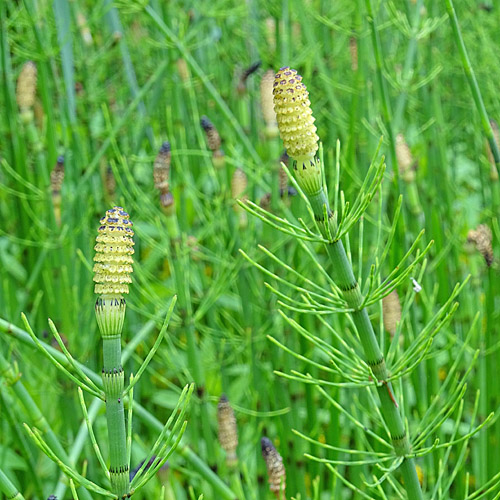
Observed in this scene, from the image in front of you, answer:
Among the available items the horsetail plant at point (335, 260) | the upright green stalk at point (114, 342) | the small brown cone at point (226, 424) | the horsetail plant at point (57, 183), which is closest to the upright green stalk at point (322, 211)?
the horsetail plant at point (335, 260)

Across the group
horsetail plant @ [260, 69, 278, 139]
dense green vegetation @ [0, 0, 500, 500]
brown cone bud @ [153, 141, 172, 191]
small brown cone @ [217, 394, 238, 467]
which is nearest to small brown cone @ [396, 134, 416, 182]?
dense green vegetation @ [0, 0, 500, 500]

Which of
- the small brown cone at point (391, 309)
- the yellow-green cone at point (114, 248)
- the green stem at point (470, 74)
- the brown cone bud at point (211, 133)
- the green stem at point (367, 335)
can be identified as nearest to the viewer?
the yellow-green cone at point (114, 248)

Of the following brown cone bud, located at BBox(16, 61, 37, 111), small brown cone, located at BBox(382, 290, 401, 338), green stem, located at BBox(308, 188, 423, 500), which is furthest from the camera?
brown cone bud, located at BBox(16, 61, 37, 111)

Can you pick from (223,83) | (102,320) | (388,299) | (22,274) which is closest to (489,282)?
(388,299)

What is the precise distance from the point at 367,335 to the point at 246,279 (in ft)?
2.15

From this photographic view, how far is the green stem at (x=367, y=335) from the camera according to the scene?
2.16ft

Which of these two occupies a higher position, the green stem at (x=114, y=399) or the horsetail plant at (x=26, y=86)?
the horsetail plant at (x=26, y=86)

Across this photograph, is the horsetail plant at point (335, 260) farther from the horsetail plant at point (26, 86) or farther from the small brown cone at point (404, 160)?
the horsetail plant at point (26, 86)

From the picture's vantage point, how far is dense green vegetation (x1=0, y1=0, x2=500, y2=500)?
101 cm

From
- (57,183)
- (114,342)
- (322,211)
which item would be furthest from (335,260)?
(57,183)

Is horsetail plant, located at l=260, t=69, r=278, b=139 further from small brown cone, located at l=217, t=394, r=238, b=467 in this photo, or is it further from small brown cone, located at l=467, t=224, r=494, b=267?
small brown cone, located at l=217, t=394, r=238, b=467

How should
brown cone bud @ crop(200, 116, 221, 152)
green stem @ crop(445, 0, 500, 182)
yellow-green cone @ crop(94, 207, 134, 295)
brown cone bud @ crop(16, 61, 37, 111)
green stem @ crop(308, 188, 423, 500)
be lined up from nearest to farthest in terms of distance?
yellow-green cone @ crop(94, 207, 134, 295) → green stem @ crop(308, 188, 423, 500) → green stem @ crop(445, 0, 500, 182) → brown cone bud @ crop(200, 116, 221, 152) → brown cone bud @ crop(16, 61, 37, 111)

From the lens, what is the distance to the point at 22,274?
1.86m

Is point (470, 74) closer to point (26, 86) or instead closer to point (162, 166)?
point (162, 166)
